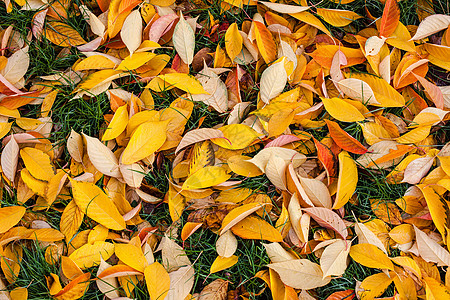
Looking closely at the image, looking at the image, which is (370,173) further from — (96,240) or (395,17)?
(96,240)

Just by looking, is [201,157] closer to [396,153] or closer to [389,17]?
[396,153]

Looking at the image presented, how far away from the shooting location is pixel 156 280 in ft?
3.80

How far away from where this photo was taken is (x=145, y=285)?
120 cm

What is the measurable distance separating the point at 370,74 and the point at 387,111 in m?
0.15

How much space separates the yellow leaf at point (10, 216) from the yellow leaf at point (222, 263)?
66cm

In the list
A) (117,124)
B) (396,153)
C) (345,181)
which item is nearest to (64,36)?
(117,124)

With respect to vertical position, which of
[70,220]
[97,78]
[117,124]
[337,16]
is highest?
[337,16]

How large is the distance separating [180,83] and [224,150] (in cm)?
28

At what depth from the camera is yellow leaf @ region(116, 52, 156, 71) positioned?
1.30m

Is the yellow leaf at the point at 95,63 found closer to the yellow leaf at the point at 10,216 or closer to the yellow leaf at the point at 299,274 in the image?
the yellow leaf at the point at 10,216

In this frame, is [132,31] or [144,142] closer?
[144,142]

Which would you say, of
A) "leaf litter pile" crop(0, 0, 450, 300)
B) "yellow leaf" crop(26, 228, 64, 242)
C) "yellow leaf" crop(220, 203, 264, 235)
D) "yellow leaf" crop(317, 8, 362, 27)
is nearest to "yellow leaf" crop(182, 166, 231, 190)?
"leaf litter pile" crop(0, 0, 450, 300)

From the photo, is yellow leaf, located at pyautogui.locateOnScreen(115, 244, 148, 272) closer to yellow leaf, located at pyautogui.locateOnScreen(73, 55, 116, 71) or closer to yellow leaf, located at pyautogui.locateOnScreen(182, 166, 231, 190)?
yellow leaf, located at pyautogui.locateOnScreen(182, 166, 231, 190)

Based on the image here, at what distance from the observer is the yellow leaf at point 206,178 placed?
1.20 metres
